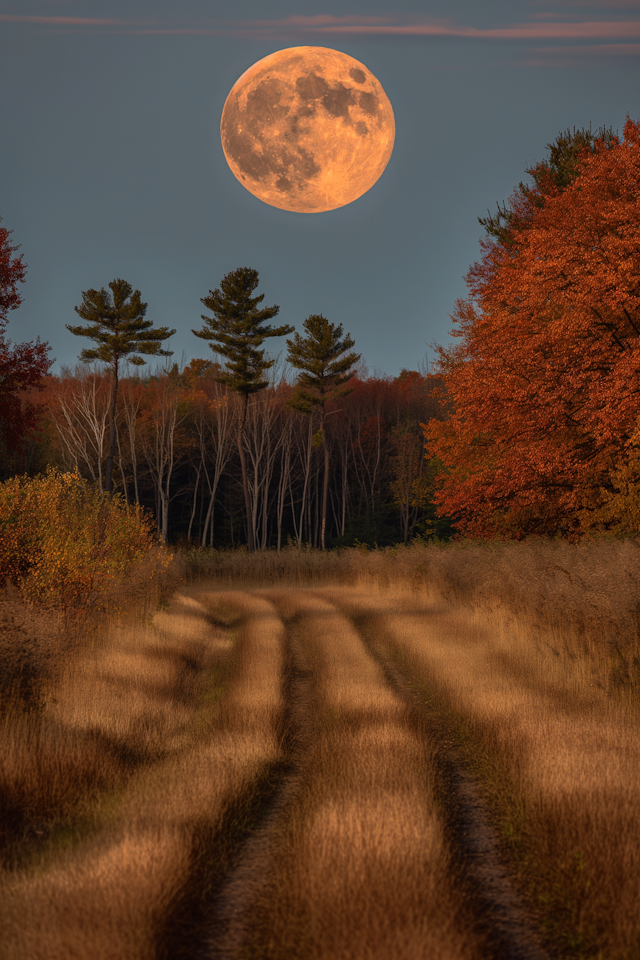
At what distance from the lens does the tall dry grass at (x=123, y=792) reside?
11.4 ft

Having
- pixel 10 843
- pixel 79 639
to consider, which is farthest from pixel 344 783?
pixel 79 639

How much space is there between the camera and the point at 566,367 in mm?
14227

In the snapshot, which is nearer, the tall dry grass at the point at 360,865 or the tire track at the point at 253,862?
the tall dry grass at the point at 360,865

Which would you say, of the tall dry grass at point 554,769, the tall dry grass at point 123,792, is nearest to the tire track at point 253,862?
the tall dry grass at point 123,792

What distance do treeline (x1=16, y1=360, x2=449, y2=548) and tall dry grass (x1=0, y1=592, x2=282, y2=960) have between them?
34921mm

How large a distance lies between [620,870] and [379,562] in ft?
58.0

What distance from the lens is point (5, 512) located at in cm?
955

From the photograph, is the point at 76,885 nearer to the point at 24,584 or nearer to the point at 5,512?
the point at 24,584

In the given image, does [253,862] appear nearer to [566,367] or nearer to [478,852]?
[478,852]

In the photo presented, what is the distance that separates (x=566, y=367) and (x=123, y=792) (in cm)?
1275

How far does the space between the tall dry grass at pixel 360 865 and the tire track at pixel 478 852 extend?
5.1 inches

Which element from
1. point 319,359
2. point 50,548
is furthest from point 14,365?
point 319,359

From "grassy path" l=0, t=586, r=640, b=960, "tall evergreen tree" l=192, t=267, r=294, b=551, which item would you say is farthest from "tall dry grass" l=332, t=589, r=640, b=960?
"tall evergreen tree" l=192, t=267, r=294, b=551

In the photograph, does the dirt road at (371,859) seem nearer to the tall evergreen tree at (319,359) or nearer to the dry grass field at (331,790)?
the dry grass field at (331,790)
